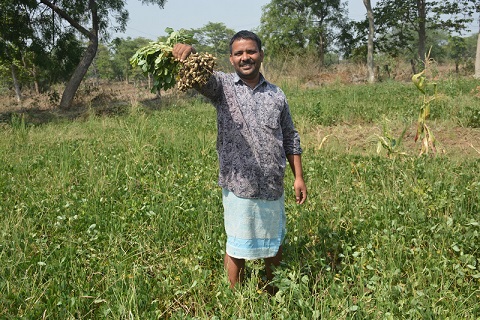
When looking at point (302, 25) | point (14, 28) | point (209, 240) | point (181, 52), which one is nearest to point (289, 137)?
point (181, 52)

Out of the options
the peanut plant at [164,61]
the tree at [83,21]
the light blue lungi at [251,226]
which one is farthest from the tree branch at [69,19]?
the light blue lungi at [251,226]

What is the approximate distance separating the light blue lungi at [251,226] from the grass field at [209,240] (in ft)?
0.52

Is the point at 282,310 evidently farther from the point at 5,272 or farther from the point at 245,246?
the point at 5,272

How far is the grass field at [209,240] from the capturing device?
7.18 feet

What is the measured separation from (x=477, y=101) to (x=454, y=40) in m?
18.8

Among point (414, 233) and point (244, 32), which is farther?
point (414, 233)

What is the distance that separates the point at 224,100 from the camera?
7.50 feet

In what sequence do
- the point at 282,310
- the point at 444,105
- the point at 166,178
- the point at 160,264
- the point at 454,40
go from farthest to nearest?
1. the point at 454,40
2. the point at 444,105
3. the point at 166,178
4. the point at 160,264
5. the point at 282,310

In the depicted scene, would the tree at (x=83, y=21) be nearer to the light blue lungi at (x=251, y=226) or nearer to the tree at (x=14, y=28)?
the tree at (x=14, y=28)

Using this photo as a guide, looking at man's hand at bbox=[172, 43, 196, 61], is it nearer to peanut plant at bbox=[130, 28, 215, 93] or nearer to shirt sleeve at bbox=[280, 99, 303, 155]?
peanut plant at bbox=[130, 28, 215, 93]

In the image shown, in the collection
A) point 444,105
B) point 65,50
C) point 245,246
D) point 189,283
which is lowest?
point 189,283

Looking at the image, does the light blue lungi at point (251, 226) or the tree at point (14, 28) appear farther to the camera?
the tree at point (14, 28)

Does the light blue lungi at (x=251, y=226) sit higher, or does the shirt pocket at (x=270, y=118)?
the shirt pocket at (x=270, y=118)

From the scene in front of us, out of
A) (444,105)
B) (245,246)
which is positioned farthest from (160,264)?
(444,105)
